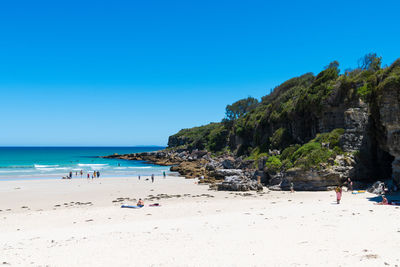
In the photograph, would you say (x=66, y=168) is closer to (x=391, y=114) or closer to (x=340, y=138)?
(x=340, y=138)

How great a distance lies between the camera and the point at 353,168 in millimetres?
21797

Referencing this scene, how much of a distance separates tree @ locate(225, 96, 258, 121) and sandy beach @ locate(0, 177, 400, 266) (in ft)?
189

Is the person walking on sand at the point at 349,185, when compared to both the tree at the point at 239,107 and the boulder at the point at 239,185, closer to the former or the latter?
the boulder at the point at 239,185

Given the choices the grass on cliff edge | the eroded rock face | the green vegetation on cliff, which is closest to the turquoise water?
the green vegetation on cliff

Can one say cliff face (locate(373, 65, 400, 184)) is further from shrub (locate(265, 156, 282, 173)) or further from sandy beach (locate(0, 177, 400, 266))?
shrub (locate(265, 156, 282, 173))

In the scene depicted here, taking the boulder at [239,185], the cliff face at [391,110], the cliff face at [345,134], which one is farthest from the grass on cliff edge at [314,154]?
the cliff face at [391,110]

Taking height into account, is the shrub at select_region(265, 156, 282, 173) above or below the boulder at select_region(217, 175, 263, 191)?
above

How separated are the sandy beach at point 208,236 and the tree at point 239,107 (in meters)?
57.5

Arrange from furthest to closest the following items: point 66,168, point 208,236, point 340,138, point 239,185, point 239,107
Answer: point 239,107 < point 66,168 < point 239,185 < point 340,138 < point 208,236

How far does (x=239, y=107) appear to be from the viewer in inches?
2955

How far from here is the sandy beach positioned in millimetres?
7871

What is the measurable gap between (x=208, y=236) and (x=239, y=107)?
66446 mm

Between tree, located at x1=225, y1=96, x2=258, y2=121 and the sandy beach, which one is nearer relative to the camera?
the sandy beach

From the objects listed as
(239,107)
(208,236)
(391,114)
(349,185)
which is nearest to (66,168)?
(239,107)
